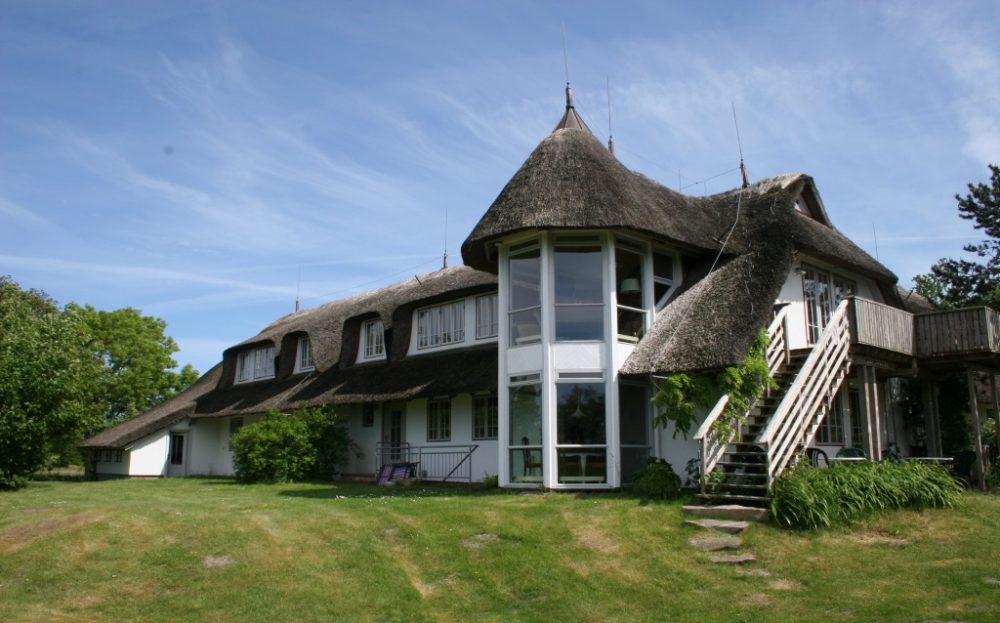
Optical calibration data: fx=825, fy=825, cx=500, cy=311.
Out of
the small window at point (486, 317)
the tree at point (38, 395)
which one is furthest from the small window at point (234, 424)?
the small window at point (486, 317)

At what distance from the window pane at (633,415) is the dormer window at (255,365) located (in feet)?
61.8

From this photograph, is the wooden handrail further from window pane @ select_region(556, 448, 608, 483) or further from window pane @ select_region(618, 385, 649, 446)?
window pane @ select_region(556, 448, 608, 483)

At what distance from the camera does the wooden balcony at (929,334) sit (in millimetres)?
17656

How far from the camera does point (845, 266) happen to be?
Result: 824 inches

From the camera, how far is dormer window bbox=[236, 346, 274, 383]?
32875 mm

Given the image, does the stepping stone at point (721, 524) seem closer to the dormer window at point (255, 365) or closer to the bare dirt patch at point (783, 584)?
the bare dirt patch at point (783, 584)

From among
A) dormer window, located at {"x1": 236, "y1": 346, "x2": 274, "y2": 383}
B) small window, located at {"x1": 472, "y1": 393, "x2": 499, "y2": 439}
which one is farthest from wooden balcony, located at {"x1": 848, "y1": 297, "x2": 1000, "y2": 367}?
dormer window, located at {"x1": 236, "y1": 346, "x2": 274, "y2": 383}

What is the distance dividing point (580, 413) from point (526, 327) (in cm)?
224

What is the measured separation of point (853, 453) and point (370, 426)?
14.1 metres

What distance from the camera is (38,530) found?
40.8 feet

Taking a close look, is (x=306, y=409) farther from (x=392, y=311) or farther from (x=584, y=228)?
(x=584, y=228)

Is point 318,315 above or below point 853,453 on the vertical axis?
above

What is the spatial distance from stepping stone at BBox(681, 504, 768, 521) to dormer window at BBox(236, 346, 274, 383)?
2252cm

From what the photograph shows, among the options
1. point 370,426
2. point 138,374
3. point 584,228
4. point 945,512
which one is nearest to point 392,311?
point 370,426
